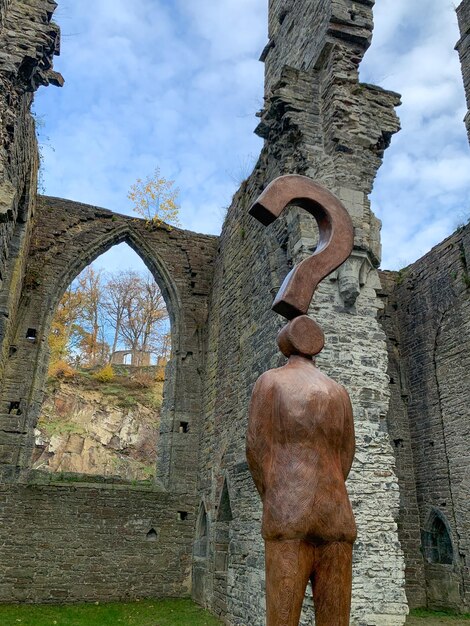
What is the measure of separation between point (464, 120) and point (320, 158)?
6.16 meters

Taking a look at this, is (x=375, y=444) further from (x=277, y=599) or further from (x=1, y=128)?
(x=1, y=128)

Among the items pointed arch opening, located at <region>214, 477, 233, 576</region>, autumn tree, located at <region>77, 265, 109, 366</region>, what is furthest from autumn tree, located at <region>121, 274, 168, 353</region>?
pointed arch opening, located at <region>214, 477, 233, 576</region>

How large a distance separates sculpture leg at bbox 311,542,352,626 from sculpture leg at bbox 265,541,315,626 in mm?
55

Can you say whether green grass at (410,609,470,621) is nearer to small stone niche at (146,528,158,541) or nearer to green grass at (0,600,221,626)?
green grass at (0,600,221,626)

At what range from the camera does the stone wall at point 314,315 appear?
598 cm

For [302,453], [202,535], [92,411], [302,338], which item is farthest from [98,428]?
[302,453]

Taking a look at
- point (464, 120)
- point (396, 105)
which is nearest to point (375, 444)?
point (396, 105)

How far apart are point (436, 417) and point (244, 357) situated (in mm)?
5174

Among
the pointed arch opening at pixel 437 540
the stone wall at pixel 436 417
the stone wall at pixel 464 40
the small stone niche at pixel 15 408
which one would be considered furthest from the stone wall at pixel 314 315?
the pointed arch opening at pixel 437 540

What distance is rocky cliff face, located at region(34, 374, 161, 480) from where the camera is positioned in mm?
15320

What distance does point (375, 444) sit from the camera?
6.23 meters

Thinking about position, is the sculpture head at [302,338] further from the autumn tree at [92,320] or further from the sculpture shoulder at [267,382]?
the autumn tree at [92,320]

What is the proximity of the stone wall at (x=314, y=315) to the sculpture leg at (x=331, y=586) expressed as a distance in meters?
3.77

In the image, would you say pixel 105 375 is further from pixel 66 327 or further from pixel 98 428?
pixel 66 327
